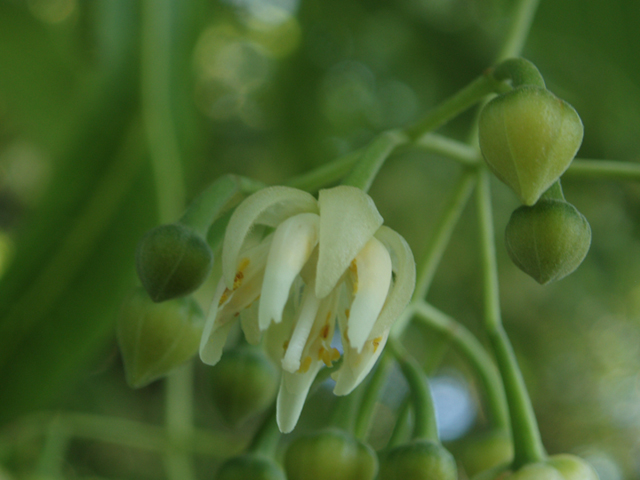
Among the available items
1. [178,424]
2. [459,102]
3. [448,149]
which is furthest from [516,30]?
[178,424]

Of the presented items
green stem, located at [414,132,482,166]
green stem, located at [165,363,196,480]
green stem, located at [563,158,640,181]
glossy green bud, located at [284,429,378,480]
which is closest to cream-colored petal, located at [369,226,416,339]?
glossy green bud, located at [284,429,378,480]

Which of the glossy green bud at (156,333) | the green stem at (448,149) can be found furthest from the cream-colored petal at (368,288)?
the green stem at (448,149)

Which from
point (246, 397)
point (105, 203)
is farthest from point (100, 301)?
point (246, 397)

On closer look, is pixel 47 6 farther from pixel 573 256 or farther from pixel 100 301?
pixel 573 256

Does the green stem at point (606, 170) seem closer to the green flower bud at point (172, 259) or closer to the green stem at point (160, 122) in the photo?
the green flower bud at point (172, 259)

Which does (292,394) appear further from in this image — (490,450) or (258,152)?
(258,152)
